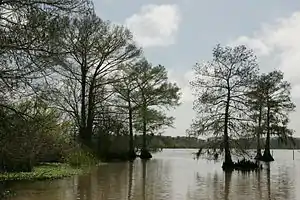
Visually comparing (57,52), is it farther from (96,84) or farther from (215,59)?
(96,84)

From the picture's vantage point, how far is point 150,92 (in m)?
51.3

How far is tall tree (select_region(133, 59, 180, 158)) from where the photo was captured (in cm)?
5022

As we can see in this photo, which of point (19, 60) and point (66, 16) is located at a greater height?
point (66, 16)

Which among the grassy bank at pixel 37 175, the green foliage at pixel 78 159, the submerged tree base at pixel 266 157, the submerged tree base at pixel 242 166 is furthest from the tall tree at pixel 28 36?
the submerged tree base at pixel 266 157

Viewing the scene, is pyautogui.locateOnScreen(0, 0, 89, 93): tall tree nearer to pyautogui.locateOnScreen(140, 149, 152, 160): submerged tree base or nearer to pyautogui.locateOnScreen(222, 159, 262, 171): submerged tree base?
pyautogui.locateOnScreen(222, 159, 262, 171): submerged tree base

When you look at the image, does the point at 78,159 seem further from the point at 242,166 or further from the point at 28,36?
the point at 28,36

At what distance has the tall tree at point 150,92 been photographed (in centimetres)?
5022

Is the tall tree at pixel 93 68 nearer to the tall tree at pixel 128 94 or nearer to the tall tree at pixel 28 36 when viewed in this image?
the tall tree at pixel 128 94

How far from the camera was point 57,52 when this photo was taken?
11367 mm

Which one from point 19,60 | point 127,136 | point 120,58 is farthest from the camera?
point 127,136

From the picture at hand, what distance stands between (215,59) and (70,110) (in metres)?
12.4

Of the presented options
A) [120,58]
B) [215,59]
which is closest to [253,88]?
[215,59]

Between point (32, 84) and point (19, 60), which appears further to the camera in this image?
point (32, 84)

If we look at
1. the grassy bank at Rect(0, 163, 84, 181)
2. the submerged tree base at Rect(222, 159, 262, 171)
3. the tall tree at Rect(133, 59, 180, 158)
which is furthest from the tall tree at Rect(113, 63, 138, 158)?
the grassy bank at Rect(0, 163, 84, 181)
